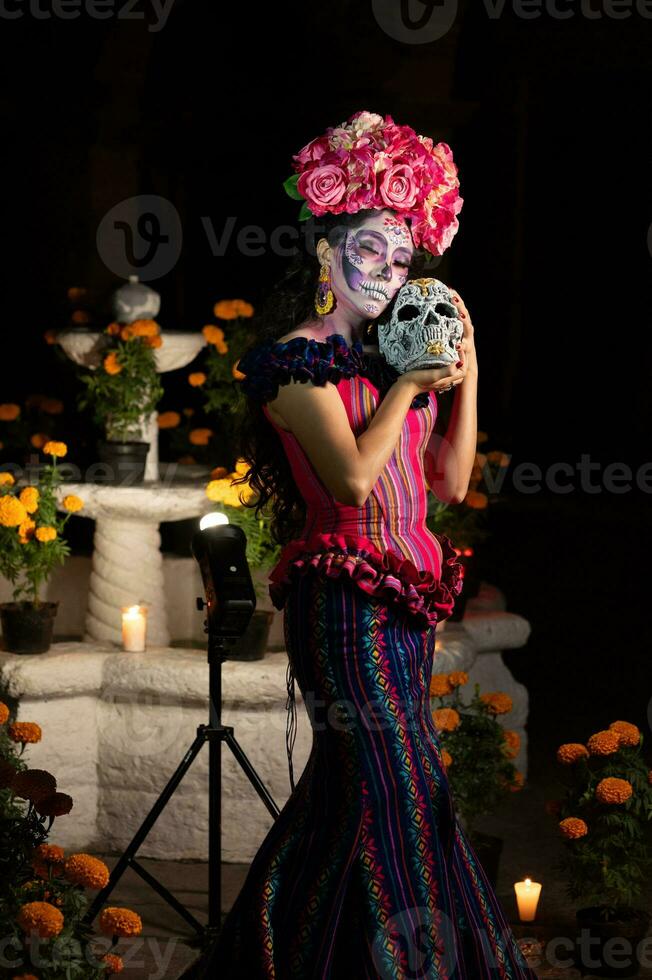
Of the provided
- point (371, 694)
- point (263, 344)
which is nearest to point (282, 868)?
point (371, 694)

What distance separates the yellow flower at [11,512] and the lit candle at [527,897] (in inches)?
75.6

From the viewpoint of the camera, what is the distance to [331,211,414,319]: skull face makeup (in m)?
3.14

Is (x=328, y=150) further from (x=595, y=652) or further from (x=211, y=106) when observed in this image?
(x=211, y=106)

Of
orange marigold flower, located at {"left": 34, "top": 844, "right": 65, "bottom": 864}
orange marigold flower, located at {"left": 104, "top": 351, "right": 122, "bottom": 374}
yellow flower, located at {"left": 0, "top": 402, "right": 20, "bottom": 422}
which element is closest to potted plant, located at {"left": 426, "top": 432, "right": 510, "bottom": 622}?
orange marigold flower, located at {"left": 104, "top": 351, "right": 122, "bottom": 374}

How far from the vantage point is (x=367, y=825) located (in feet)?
10.1

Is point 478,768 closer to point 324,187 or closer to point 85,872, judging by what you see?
point 85,872

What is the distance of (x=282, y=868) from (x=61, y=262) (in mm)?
5427

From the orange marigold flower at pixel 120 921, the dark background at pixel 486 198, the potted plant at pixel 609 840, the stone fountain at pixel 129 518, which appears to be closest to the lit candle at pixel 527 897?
the potted plant at pixel 609 840

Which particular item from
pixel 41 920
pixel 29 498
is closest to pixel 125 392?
pixel 29 498

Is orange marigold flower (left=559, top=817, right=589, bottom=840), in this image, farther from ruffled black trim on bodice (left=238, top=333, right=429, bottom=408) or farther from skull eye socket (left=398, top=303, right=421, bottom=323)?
skull eye socket (left=398, top=303, right=421, bottom=323)

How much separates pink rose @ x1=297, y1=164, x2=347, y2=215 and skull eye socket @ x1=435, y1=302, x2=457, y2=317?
30 centimetres

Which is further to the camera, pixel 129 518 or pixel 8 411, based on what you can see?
pixel 8 411

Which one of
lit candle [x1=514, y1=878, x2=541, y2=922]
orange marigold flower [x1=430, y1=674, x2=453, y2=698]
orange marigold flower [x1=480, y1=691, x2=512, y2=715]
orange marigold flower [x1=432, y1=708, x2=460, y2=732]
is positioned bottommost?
lit candle [x1=514, y1=878, x2=541, y2=922]

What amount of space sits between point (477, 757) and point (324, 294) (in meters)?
1.85
